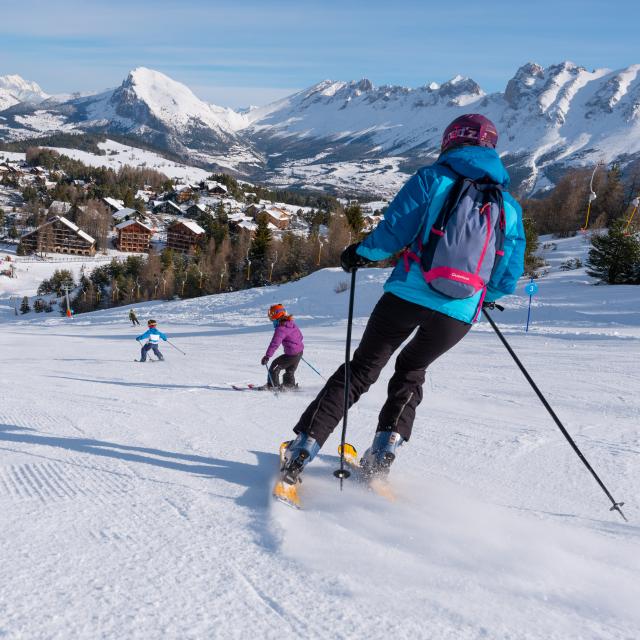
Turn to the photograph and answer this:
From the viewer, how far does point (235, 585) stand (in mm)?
1757

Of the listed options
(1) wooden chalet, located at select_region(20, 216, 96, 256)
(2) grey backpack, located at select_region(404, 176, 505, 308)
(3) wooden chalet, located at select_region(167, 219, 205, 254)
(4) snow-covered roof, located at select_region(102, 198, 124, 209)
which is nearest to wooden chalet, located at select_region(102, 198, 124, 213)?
(4) snow-covered roof, located at select_region(102, 198, 124, 209)

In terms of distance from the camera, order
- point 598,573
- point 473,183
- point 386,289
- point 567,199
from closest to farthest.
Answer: point 598,573, point 473,183, point 386,289, point 567,199

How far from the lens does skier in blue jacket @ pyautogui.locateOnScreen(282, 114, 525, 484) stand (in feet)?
7.85

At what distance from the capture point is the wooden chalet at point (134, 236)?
3484 inches

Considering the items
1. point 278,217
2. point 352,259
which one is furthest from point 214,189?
point 352,259

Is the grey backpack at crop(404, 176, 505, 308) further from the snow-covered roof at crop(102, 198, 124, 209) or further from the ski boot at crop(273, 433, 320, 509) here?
the snow-covered roof at crop(102, 198, 124, 209)

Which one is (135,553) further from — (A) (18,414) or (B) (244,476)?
(A) (18,414)

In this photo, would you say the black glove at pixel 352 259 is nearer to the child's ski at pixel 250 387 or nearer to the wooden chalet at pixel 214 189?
the child's ski at pixel 250 387

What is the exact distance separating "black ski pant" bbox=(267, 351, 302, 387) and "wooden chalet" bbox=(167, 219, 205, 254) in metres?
79.9

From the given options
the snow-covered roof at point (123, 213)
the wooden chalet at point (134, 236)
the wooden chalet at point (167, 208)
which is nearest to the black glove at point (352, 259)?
the wooden chalet at point (134, 236)

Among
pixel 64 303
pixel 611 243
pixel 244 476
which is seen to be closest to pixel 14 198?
pixel 64 303

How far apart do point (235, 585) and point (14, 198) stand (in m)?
131

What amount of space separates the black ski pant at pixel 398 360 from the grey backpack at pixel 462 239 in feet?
0.63

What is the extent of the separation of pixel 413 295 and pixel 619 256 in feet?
68.9
